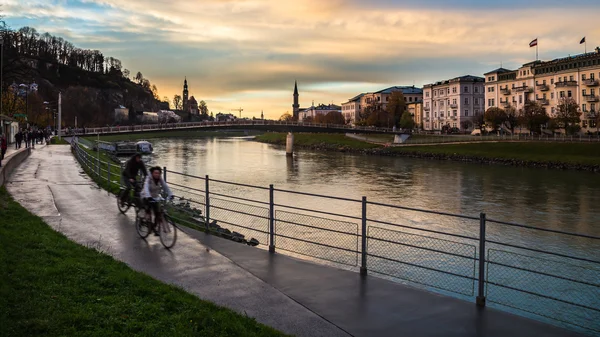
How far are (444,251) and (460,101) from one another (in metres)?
103

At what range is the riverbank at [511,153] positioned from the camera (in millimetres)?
53938

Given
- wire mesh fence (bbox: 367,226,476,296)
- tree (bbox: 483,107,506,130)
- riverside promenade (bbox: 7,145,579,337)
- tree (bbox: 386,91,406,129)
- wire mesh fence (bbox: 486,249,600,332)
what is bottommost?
wire mesh fence (bbox: 486,249,600,332)

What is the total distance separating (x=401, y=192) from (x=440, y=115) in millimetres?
90707

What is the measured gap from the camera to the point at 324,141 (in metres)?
102

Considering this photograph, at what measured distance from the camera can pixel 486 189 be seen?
36125mm

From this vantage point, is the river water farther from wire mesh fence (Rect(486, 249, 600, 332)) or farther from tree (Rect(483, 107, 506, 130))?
tree (Rect(483, 107, 506, 130))

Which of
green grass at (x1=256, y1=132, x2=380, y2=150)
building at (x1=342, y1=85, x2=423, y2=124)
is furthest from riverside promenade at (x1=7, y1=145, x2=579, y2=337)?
building at (x1=342, y1=85, x2=423, y2=124)

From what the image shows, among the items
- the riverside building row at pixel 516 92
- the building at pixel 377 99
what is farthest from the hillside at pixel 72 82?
the riverside building row at pixel 516 92

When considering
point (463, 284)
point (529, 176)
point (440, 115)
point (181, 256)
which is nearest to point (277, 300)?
point (181, 256)

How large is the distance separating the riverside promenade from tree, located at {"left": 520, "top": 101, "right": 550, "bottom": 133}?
237ft

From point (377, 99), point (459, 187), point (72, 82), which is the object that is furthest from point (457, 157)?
point (72, 82)

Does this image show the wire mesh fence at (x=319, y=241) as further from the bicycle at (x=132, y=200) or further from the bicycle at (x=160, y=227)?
the bicycle at (x=132, y=200)

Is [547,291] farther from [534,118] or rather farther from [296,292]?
[534,118]

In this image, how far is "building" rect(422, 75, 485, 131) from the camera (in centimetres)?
11106
